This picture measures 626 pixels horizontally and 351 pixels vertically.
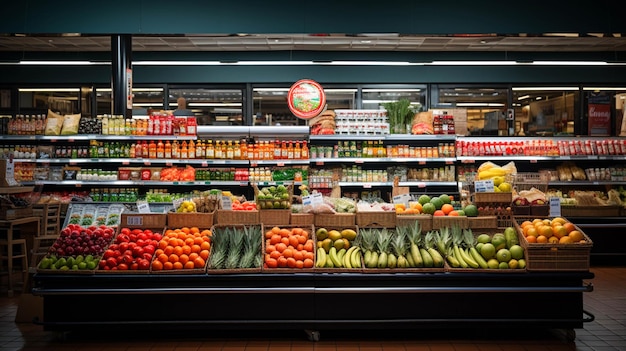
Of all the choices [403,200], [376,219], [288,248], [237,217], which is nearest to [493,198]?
[403,200]

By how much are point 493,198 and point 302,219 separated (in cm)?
194

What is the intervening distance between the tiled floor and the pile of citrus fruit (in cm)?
88

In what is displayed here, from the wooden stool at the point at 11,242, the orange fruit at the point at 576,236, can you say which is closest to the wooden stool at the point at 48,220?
the wooden stool at the point at 11,242

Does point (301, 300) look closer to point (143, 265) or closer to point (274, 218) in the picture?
point (274, 218)

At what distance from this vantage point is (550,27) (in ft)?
26.3

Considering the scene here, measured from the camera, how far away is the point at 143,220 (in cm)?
587

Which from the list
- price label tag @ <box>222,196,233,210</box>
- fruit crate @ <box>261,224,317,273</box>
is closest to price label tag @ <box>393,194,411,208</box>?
fruit crate @ <box>261,224,317,273</box>

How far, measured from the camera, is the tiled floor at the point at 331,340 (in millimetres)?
5078

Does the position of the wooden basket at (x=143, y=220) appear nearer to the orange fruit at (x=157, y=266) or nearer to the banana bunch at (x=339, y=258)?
the orange fruit at (x=157, y=266)

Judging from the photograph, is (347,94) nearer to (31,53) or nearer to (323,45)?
(323,45)

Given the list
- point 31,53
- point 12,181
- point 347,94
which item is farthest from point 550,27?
point 31,53

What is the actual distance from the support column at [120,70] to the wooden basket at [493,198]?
5847 mm

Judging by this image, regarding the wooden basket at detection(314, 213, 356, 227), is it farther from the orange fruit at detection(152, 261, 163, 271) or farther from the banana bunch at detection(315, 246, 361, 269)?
the orange fruit at detection(152, 261, 163, 271)

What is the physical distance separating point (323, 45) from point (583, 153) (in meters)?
5.00
